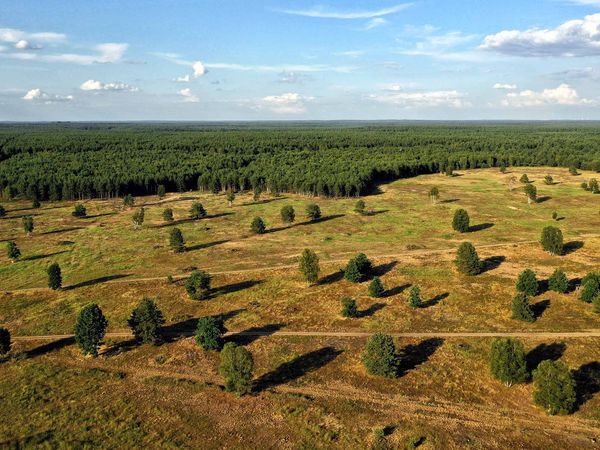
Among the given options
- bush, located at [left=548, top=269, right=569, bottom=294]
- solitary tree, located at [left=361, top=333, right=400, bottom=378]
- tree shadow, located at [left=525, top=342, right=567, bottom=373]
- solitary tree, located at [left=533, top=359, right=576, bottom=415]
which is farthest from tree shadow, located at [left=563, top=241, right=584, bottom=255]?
solitary tree, located at [left=361, top=333, right=400, bottom=378]

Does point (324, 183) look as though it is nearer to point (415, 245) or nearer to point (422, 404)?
point (415, 245)

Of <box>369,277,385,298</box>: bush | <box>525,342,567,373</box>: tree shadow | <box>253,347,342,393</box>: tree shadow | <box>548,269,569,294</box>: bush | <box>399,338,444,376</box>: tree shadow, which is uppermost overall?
<box>548,269,569,294</box>: bush

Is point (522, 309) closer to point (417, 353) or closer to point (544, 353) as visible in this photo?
point (544, 353)

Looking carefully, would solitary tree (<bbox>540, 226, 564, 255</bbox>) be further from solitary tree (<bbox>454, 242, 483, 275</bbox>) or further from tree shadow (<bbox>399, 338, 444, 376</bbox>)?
tree shadow (<bbox>399, 338, 444, 376</bbox>)

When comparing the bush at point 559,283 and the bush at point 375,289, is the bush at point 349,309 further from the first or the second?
the bush at point 559,283

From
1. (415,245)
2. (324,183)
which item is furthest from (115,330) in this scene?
(324,183)

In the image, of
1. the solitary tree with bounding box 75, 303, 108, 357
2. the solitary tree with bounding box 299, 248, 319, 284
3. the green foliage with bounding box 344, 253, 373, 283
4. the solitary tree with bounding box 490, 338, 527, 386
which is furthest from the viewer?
the green foliage with bounding box 344, 253, 373, 283

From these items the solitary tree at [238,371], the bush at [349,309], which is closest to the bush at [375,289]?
the bush at [349,309]
